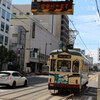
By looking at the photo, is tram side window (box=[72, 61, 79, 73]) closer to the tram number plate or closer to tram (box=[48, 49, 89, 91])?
tram (box=[48, 49, 89, 91])

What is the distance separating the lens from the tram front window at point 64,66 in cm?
1380

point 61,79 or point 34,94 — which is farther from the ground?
point 61,79

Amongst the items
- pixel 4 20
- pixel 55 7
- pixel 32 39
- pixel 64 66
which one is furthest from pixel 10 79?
pixel 32 39

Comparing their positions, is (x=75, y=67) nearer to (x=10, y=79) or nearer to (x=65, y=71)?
(x=65, y=71)

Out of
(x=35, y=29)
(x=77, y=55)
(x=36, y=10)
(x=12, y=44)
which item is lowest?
(x=77, y=55)

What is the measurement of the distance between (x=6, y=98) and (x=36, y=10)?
5.26 m

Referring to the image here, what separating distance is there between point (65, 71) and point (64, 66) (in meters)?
0.36

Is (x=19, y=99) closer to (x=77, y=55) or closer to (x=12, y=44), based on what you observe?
(x=77, y=55)

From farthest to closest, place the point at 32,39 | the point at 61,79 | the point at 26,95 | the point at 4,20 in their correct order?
the point at 32,39
the point at 4,20
the point at 61,79
the point at 26,95

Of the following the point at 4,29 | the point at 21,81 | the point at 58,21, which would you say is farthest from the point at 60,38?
the point at 21,81

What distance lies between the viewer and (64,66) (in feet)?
45.7

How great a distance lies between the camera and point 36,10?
30.5 feet

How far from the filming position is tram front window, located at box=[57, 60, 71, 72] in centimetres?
1380

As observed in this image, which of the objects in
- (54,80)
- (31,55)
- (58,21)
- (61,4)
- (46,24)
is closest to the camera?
(61,4)
